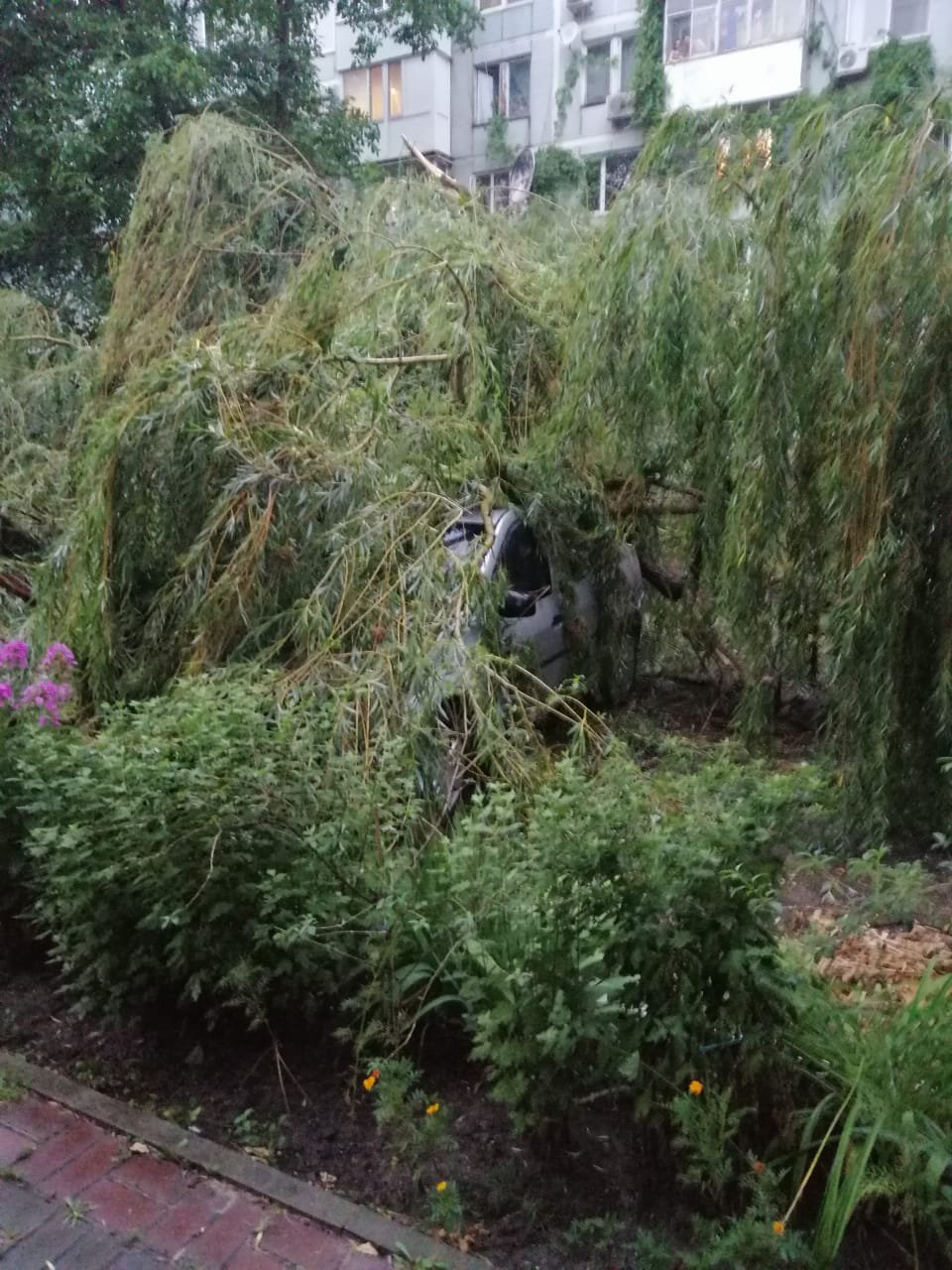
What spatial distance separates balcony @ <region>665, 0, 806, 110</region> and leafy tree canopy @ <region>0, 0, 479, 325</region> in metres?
6.98

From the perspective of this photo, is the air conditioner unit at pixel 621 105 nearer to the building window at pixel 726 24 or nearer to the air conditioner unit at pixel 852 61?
the building window at pixel 726 24

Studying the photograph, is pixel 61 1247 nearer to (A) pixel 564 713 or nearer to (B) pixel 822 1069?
(B) pixel 822 1069

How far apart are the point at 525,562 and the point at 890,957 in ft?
11.6

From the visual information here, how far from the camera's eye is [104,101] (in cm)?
1217

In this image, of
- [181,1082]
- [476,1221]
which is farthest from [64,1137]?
[476,1221]

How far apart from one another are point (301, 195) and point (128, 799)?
664 centimetres

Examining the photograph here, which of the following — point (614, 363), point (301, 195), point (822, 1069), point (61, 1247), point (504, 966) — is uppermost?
point (301, 195)

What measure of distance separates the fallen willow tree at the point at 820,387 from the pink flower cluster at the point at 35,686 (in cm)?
345

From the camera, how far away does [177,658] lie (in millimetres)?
6027

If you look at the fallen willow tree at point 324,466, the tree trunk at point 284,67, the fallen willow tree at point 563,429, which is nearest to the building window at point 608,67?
the tree trunk at point 284,67

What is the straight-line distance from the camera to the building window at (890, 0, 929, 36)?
17797 millimetres

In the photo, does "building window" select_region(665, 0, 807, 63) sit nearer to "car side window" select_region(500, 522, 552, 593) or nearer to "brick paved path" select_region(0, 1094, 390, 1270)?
"car side window" select_region(500, 522, 552, 593)

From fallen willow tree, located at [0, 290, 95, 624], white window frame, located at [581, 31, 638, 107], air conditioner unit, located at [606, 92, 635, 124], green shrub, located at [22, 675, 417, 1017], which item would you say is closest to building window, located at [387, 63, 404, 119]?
white window frame, located at [581, 31, 638, 107]

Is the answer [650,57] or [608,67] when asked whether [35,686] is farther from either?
[608,67]
